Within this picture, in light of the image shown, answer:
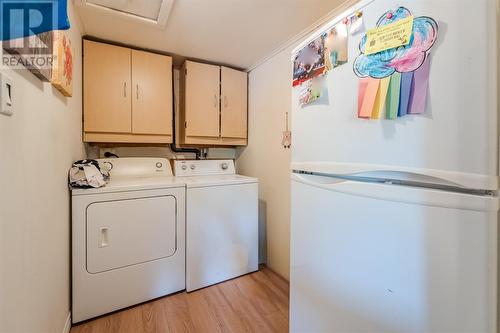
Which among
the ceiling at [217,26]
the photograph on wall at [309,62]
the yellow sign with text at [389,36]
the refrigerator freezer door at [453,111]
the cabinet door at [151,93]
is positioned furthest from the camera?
the cabinet door at [151,93]

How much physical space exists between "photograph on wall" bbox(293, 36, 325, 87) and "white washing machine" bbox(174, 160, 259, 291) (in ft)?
3.94

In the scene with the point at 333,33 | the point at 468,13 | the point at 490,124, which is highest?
the point at 333,33

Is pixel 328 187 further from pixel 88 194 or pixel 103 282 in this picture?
pixel 103 282

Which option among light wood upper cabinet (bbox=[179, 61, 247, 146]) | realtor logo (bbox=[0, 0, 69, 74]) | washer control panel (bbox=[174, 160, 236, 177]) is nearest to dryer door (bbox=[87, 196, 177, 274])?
washer control panel (bbox=[174, 160, 236, 177])

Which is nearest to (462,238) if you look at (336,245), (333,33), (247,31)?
(336,245)

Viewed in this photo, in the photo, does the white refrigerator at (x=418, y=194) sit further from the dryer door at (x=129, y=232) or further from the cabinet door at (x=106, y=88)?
the cabinet door at (x=106, y=88)

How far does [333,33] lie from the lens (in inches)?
35.0

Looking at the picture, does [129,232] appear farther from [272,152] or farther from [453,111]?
[453,111]

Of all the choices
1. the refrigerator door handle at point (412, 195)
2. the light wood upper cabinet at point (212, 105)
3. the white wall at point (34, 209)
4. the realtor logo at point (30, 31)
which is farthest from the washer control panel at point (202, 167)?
the refrigerator door handle at point (412, 195)

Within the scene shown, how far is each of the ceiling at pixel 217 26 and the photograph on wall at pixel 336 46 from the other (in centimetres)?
78

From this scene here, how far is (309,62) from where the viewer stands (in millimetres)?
1014

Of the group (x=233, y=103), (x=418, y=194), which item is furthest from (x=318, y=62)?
(x=233, y=103)

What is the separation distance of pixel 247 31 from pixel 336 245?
172cm

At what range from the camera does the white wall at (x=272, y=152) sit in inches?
82.6
